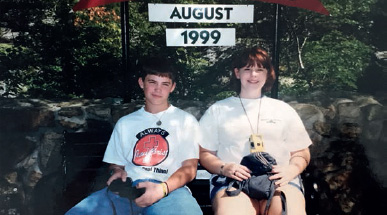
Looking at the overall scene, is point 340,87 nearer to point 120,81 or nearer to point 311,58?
point 311,58

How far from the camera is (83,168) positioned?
3365mm

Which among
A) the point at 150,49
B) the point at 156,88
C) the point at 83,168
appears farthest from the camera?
the point at 150,49

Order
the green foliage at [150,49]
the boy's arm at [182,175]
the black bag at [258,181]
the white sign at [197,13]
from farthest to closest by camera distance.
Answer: the green foliage at [150,49] → the white sign at [197,13] → the boy's arm at [182,175] → the black bag at [258,181]

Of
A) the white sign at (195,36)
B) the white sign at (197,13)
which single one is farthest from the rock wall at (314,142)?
the white sign at (197,13)

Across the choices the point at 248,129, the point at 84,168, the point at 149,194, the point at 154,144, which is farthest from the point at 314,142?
the point at 84,168

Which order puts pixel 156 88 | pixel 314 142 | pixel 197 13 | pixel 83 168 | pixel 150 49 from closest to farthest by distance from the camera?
1. pixel 156 88
2. pixel 83 168
3. pixel 197 13
4. pixel 314 142
5. pixel 150 49

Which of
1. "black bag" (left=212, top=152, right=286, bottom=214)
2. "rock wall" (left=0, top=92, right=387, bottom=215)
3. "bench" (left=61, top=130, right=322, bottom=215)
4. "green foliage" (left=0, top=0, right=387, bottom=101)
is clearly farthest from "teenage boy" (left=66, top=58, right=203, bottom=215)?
"green foliage" (left=0, top=0, right=387, bottom=101)

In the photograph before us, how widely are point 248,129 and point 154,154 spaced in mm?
705

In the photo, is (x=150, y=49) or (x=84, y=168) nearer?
(x=84, y=168)

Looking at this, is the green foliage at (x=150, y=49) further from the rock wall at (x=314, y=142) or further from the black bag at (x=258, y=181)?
the black bag at (x=258, y=181)

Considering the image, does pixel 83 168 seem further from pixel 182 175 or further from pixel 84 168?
pixel 182 175

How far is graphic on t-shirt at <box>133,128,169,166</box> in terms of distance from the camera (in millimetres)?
2670

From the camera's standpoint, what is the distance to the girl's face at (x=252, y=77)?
2.78 m

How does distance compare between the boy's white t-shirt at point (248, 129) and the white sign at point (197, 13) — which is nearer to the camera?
the boy's white t-shirt at point (248, 129)
